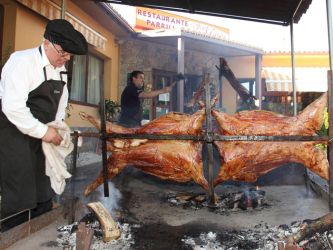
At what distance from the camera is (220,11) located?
208 inches

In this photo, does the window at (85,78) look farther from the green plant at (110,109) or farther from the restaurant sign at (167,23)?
the restaurant sign at (167,23)

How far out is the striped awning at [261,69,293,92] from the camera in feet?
46.6

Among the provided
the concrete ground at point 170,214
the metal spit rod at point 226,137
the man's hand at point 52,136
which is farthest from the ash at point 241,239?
the man's hand at point 52,136

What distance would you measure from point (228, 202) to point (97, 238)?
5.85 feet

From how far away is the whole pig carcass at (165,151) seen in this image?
3.53m

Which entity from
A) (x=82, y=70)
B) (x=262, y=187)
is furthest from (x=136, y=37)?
(x=262, y=187)

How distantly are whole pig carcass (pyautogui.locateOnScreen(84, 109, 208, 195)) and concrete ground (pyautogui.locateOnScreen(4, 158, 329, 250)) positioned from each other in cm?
42

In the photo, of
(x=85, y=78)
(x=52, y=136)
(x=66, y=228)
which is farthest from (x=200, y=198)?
(x=85, y=78)

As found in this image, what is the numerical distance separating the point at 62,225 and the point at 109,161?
89 cm

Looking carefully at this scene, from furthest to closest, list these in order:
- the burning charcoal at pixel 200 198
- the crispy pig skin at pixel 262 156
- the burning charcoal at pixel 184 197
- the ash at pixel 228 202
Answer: the burning charcoal at pixel 184 197, the burning charcoal at pixel 200 198, the ash at pixel 228 202, the crispy pig skin at pixel 262 156

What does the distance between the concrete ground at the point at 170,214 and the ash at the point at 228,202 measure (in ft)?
0.29

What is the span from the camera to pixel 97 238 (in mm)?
2859

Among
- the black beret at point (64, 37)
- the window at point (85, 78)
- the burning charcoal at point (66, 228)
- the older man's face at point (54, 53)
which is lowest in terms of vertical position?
the burning charcoal at point (66, 228)

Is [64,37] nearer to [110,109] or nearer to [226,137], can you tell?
[226,137]
